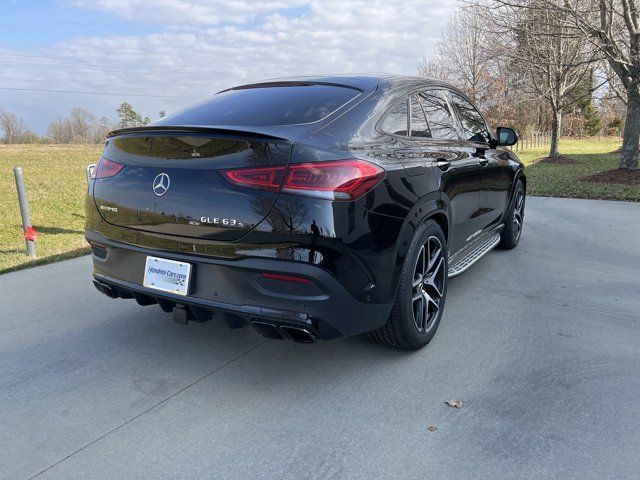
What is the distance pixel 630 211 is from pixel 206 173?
8101 millimetres

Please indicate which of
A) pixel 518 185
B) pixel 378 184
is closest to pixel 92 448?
pixel 378 184

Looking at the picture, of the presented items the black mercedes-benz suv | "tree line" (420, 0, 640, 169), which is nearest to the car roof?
the black mercedes-benz suv

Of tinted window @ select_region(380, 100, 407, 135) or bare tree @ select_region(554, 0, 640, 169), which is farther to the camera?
bare tree @ select_region(554, 0, 640, 169)

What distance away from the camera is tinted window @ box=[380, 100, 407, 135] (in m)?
3.07

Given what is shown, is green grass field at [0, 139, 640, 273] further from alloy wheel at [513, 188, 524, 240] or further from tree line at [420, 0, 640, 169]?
alloy wheel at [513, 188, 524, 240]

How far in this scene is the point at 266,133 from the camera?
2578 millimetres

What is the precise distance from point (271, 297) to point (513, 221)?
419cm

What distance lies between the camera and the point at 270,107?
10.0 feet

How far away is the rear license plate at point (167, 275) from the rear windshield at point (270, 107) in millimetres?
824

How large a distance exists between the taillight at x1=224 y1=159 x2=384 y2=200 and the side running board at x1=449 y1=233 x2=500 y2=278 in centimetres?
165

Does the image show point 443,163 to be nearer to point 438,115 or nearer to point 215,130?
point 438,115

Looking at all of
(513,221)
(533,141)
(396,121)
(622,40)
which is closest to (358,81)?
(396,121)

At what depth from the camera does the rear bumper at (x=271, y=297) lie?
249 centimetres

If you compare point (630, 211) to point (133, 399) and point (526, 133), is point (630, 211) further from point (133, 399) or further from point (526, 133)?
point (526, 133)
